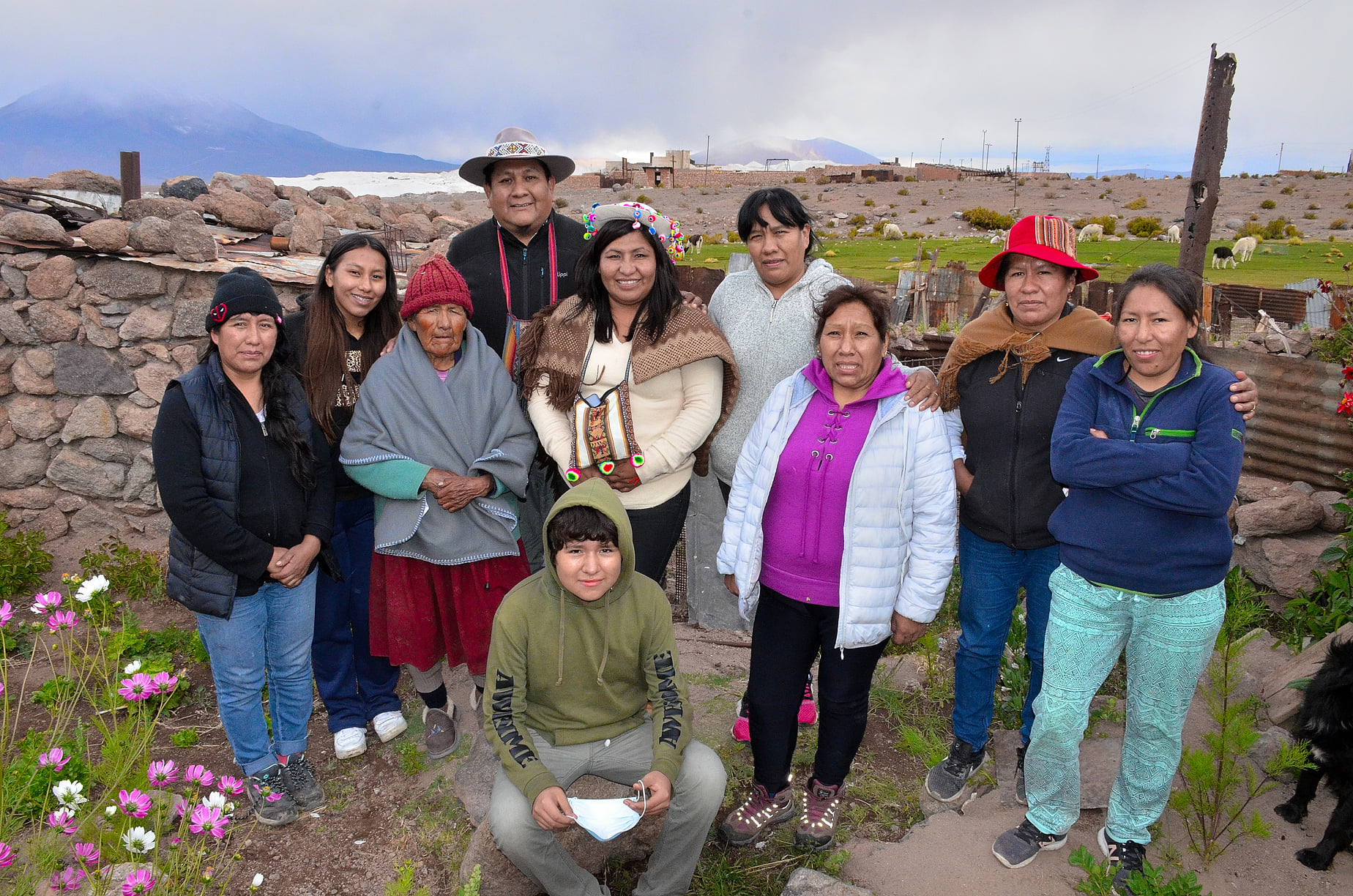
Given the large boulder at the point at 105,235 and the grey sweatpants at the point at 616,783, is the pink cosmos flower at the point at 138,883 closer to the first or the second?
the grey sweatpants at the point at 616,783

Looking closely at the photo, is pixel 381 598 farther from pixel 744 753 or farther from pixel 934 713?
pixel 934 713

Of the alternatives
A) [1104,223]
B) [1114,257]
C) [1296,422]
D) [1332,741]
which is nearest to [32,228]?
[1332,741]

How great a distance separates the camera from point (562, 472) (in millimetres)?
3402

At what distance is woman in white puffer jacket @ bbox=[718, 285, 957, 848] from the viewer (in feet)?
9.26

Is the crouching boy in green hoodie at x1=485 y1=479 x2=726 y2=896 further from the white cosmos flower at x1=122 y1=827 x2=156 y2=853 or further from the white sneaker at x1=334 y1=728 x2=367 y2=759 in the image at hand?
the white sneaker at x1=334 y1=728 x2=367 y2=759

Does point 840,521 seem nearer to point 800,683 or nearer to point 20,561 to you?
point 800,683

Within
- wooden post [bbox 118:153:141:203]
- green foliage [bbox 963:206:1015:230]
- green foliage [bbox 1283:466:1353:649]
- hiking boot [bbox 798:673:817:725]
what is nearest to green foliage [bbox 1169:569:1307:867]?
green foliage [bbox 1283:466:1353:649]

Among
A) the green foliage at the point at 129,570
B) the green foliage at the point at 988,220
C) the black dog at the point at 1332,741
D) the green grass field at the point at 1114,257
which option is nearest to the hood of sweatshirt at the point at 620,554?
the black dog at the point at 1332,741

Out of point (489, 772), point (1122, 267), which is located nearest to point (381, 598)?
point (489, 772)

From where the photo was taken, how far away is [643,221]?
336 centimetres

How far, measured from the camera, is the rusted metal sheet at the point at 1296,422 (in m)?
5.04

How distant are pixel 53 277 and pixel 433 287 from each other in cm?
419

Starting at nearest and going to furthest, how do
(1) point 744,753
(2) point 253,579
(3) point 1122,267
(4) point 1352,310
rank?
(2) point 253,579 < (1) point 744,753 < (4) point 1352,310 < (3) point 1122,267

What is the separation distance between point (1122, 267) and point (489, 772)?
725 inches
